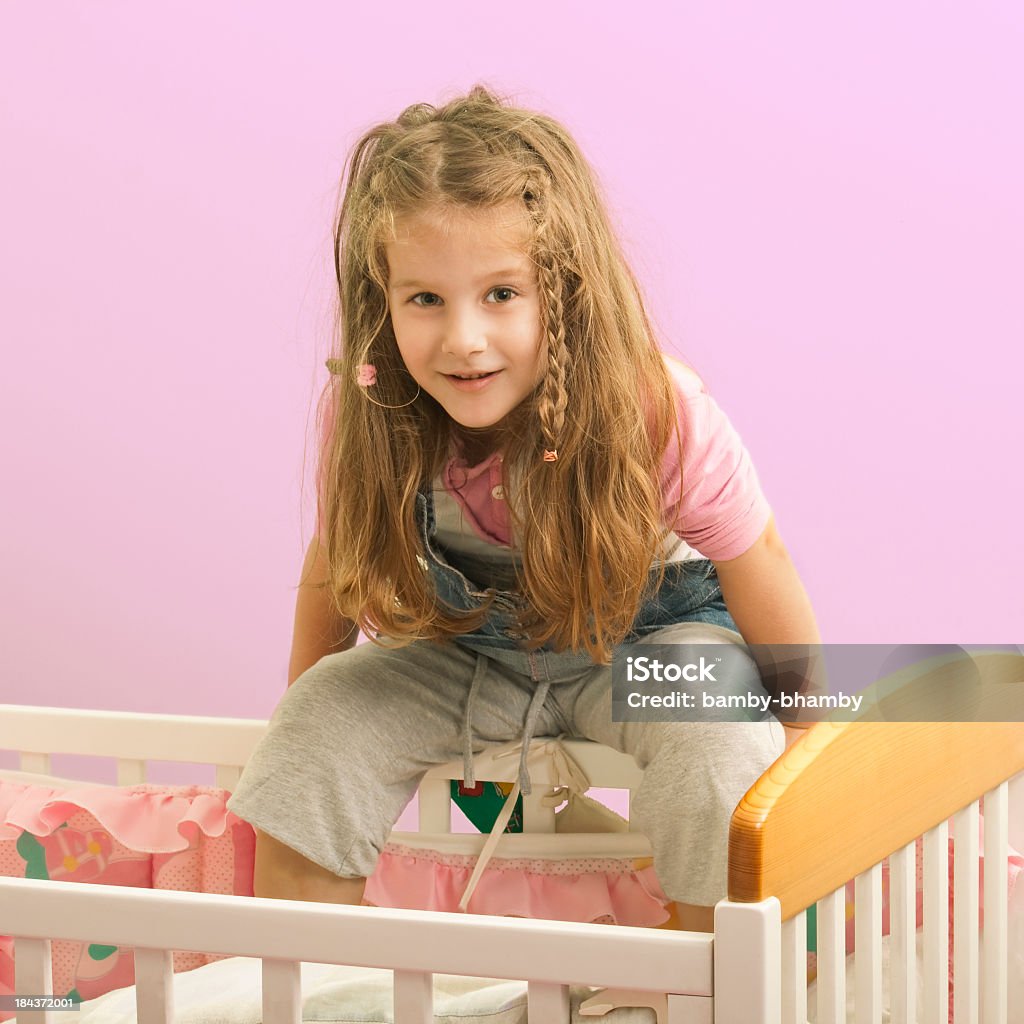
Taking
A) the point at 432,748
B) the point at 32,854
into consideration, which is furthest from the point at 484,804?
the point at 32,854

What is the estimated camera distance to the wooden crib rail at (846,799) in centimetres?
82

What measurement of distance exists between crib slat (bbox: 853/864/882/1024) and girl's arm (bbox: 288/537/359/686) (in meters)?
0.49

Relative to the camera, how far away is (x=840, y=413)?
5.51 feet

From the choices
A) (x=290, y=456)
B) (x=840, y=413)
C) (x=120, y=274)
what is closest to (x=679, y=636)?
(x=840, y=413)

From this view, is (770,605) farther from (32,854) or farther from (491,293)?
(32,854)

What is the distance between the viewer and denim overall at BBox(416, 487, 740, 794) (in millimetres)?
1141

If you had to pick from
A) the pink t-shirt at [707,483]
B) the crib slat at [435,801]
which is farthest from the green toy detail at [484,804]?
the pink t-shirt at [707,483]

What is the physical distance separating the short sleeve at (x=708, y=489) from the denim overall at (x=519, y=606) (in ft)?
0.26

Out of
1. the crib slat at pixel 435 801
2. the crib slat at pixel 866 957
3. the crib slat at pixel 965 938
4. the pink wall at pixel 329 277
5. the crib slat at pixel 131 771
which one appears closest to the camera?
the crib slat at pixel 866 957

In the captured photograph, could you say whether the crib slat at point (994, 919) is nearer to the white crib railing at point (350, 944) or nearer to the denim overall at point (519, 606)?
the denim overall at point (519, 606)

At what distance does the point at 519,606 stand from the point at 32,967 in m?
0.42

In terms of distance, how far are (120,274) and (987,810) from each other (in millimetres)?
1284

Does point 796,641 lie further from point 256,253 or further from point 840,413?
point 256,253

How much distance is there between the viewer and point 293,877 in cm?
111
